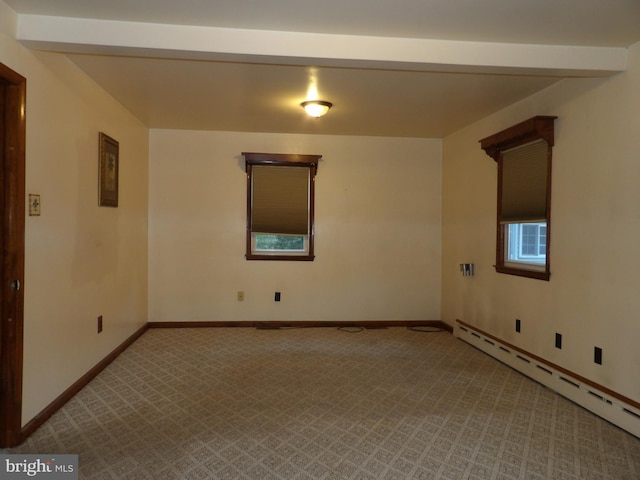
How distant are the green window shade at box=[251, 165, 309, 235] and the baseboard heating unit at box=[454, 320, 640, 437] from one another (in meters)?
2.60

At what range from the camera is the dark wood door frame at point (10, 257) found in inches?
91.0

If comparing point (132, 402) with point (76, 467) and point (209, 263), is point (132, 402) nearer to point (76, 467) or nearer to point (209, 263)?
point (76, 467)

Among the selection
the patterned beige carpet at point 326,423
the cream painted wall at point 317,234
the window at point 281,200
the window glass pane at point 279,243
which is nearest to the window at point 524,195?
the patterned beige carpet at point 326,423

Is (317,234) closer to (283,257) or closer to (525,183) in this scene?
(283,257)

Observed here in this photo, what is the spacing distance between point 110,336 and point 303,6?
3.30 metres

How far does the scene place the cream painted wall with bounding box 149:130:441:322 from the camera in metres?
5.20

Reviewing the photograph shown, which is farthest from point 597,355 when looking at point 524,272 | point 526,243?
point 526,243

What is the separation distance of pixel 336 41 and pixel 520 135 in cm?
201

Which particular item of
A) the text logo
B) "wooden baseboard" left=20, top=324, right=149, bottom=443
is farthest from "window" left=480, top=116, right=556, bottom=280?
"wooden baseboard" left=20, top=324, right=149, bottom=443

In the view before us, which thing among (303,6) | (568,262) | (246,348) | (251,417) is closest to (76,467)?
(251,417)

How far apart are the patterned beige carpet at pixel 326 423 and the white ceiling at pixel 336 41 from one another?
2.31 metres

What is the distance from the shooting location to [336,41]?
251 centimetres

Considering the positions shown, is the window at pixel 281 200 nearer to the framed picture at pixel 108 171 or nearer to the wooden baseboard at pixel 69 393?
the framed picture at pixel 108 171

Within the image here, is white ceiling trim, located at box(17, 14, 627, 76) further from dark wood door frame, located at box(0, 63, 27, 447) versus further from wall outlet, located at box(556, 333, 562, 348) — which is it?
wall outlet, located at box(556, 333, 562, 348)
